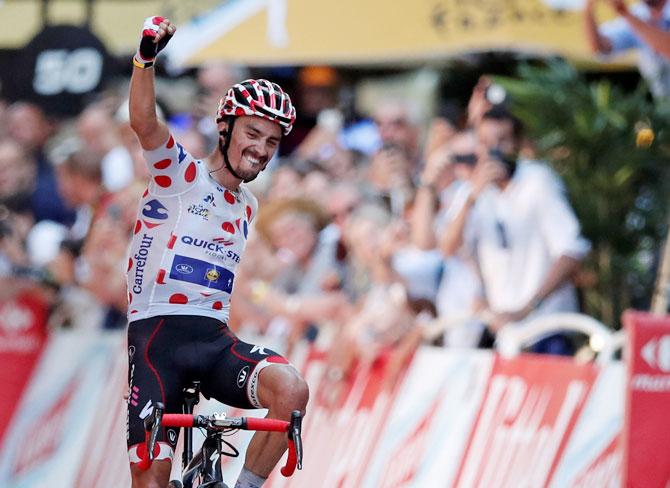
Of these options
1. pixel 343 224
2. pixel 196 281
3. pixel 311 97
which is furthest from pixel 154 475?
pixel 311 97

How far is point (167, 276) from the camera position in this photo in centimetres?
799

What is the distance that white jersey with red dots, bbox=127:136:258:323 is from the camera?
26.2 ft

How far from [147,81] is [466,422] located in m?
3.98

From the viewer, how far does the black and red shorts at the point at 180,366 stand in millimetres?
7816

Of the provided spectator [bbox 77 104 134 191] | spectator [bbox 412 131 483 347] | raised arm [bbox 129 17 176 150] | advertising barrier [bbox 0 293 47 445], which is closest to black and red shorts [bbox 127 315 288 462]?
raised arm [bbox 129 17 176 150]

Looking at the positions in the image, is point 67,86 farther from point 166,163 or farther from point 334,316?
point 166,163

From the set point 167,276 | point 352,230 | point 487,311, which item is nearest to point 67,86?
point 352,230

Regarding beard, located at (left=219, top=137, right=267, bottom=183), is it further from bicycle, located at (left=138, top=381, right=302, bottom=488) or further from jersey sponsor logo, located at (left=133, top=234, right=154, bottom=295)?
bicycle, located at (left=138, top=381, right=302, bottom=488)

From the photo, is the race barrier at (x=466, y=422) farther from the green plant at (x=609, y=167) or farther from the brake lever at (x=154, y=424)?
the brake lever at (x=154, y=424)

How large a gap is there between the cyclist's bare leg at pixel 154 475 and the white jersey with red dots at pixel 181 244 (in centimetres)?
76

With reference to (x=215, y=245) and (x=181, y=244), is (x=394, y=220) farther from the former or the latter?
(x=181, y=244)

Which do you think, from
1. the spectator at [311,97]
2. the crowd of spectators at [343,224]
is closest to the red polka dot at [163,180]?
the crowd of spectators at [343,224]

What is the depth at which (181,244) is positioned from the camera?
7984 mm

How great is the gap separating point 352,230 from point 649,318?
11.9ft
